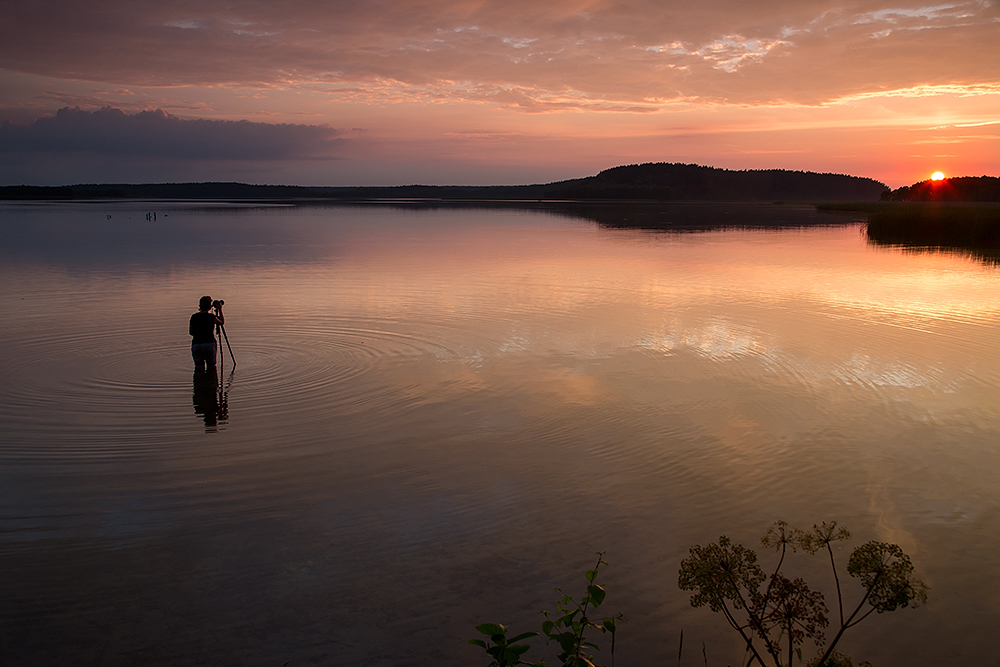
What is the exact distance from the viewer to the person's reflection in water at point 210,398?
9.30 metres

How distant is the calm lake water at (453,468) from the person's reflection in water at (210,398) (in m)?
0.08

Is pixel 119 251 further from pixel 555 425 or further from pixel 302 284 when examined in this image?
pixel 555 425

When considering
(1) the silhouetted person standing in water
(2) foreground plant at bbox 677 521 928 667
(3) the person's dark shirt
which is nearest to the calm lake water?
(1) the silhouetted person standing in water

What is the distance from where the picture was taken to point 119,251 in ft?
105

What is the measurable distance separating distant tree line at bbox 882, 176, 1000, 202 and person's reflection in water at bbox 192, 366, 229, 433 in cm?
15437

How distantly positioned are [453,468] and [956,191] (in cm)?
17185

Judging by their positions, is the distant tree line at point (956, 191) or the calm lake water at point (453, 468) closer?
the calm lake water at point (453, 468)

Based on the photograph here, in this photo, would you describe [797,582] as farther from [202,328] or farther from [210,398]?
[202,328]

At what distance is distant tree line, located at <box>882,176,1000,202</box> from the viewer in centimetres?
13546

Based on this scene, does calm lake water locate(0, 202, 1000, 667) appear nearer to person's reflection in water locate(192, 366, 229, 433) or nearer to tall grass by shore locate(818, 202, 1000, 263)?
person's reflection in water locate(192, 366, 229, 433)

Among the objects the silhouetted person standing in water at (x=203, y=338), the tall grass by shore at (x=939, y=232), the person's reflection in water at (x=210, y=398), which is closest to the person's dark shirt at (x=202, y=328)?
the silhouetted person standing in water at (x=203, y=338)

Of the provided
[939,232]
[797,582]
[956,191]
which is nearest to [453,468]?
[797,582]

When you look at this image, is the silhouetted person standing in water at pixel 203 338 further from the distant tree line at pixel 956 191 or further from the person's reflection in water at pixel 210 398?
the distant tree line at pixel 956 191

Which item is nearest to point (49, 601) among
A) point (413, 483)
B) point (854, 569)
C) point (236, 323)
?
point (413, 483)
